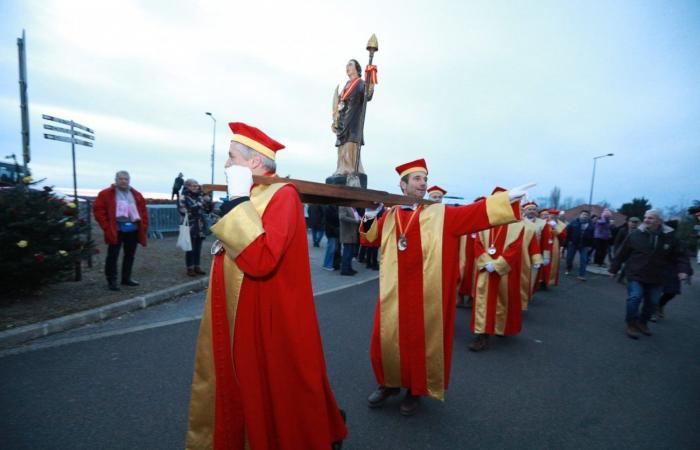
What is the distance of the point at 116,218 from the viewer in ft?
19.2

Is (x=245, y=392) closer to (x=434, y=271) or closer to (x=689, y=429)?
(x=434, y=271)

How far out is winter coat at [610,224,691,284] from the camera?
5332mm

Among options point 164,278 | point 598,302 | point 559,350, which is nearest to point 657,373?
point 559,350

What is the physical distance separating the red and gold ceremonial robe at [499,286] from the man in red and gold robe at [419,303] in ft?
6.55

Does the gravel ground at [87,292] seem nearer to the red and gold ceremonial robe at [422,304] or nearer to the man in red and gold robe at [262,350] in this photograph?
the man in red and gold robe at [262,350]

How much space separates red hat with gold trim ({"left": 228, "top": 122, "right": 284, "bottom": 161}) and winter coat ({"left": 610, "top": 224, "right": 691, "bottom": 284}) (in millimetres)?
6173

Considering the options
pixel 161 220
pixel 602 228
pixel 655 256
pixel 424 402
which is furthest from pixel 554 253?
pixel 161 220

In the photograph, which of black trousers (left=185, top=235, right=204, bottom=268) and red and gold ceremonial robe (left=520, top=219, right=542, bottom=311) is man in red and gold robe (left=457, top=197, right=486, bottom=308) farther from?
black trousers (left=185, top=235, right=204, bottom=268)

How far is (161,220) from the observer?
1348 centimetres

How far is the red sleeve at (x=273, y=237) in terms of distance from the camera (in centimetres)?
163

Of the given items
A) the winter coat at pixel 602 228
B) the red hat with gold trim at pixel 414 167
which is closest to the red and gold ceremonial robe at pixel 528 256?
the red hat with gold trim at pixel 414 167

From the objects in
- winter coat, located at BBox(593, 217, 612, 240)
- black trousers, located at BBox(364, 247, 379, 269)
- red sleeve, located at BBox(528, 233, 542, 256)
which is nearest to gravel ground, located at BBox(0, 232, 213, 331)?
black trousers, located at BBox(364, 247, 379, 269)

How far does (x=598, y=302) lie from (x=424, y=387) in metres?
7.23

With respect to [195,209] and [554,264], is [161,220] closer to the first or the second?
[195,209]
